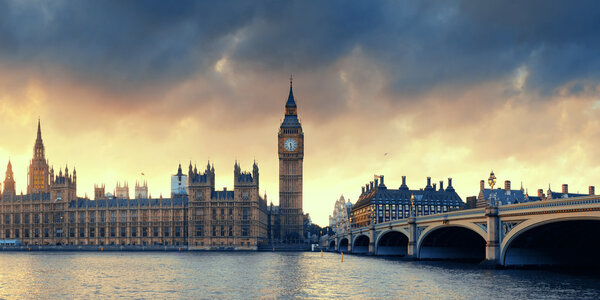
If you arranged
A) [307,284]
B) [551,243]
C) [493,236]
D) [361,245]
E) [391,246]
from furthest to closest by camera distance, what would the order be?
[361,245], [391,246], [551,243], [493,236], [307,284]

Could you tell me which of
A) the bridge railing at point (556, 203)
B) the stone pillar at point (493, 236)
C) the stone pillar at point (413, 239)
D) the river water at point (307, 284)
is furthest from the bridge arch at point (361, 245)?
the bridge railing at point (556, 203)

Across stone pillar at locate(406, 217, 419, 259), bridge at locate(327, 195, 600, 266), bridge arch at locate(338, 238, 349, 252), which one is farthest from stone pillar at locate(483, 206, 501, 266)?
bridge arch at locate(338, 238, 349, 252)

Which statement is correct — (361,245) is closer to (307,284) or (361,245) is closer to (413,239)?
(413,239)

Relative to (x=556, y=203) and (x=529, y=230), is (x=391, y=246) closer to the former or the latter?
(x=529, y=230)

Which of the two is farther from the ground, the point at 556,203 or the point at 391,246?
the point at 556,203

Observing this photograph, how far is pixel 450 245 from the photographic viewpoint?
104m

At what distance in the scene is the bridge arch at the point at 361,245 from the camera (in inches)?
6319

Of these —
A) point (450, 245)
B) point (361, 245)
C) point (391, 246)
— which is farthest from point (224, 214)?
point (450, 245)

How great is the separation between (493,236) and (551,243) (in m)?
7.07

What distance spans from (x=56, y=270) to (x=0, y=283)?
63.7 ft

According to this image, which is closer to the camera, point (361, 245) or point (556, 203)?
point (556, 203)

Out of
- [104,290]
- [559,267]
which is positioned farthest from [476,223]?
[104,290]

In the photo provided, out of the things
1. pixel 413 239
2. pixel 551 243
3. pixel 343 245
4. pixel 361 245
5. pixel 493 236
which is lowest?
pixel 343 245

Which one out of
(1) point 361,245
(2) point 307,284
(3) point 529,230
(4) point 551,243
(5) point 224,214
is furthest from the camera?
(5) point 224,214
